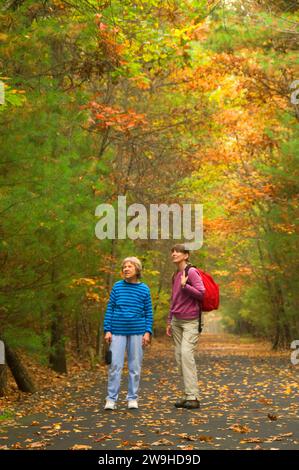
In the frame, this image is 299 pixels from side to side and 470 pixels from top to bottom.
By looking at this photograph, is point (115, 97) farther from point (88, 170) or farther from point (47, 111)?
point (47, 111)

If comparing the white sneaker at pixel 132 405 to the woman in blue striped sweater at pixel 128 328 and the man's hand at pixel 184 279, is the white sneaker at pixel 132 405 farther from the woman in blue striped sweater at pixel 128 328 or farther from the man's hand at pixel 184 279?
the man's hand at pixel 184 279

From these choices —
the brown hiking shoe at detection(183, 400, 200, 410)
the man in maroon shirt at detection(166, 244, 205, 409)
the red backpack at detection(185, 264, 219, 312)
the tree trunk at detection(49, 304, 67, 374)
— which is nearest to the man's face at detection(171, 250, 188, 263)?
the man in maroon shirt at detection(166, 244, 205, 409)

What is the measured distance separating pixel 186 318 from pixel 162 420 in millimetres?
1884

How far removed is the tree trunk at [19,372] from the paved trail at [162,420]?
314 millimetres

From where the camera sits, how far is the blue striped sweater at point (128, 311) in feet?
31.8

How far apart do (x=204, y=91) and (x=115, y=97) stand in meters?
2.86

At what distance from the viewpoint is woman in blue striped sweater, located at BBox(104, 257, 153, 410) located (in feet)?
31.7

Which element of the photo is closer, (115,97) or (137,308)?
(137,308)

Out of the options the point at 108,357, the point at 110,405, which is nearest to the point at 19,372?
the point at 110,405

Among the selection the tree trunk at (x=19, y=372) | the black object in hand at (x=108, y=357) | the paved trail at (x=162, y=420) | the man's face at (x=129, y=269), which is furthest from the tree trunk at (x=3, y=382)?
the man's face at (x=129, y=269)

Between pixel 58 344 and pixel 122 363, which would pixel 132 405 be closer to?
pixel 122 363

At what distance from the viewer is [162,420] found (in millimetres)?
8586
